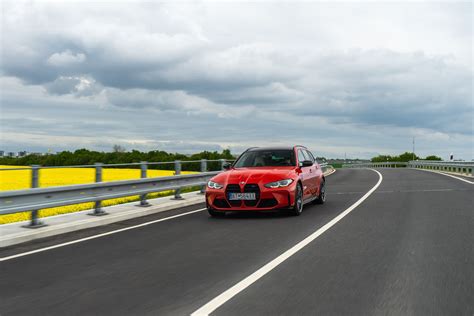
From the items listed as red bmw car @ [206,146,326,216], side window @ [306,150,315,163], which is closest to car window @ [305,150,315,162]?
side window @ [306,150,315,163]

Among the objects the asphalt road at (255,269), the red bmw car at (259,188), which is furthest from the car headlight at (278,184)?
the asphalt road at (255,269)

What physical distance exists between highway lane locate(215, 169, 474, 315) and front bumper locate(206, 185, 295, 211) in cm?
146

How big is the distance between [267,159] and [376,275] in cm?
746

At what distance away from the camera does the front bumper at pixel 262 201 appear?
12.0 metres

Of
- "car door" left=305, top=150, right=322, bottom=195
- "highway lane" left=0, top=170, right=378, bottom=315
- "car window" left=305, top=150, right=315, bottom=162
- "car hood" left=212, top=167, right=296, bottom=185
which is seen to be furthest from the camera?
"car window" left=305, top=150, right=315, bottom=162

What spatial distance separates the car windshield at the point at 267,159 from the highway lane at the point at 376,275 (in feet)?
9.19

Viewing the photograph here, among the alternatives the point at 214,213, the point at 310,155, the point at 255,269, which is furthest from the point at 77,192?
the point at 310,155

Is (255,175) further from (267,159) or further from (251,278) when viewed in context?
(251,278)

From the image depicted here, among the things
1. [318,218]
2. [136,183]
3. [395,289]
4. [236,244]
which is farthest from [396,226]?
[136,183]

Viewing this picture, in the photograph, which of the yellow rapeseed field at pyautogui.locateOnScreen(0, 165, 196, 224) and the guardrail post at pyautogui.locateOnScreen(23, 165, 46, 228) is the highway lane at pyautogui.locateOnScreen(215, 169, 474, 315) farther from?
the yellow rapeseed field at pyautogui.locateOnScreen(0, 165, 196, 224)

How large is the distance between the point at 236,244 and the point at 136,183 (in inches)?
207

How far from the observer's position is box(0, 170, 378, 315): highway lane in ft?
17.6

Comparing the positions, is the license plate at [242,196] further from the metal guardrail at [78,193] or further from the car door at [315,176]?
the car door at [315,176]

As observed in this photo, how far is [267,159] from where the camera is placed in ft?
45.1
